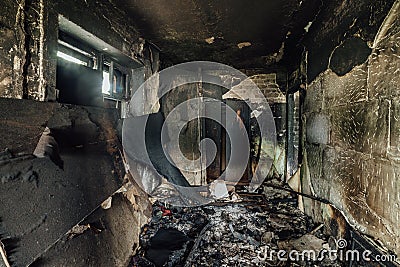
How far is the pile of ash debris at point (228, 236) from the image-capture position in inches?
89.5

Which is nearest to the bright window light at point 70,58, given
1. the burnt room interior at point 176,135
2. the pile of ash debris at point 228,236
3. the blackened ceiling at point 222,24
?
the burnt room interior at point 176,135

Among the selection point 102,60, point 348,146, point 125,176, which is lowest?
point 125,176

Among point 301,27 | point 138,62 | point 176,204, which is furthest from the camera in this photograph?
point 176,204

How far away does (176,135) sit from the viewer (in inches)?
172

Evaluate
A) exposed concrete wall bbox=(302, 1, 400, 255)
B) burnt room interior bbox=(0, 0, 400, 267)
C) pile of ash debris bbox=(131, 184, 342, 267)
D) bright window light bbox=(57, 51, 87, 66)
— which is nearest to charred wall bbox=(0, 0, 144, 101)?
burnt room interior bbox=(0, 0, 400, 267)

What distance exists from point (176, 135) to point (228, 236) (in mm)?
2194

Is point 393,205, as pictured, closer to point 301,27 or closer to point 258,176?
point 301,27

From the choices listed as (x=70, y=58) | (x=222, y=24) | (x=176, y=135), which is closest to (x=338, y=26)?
(x=222, y=24)

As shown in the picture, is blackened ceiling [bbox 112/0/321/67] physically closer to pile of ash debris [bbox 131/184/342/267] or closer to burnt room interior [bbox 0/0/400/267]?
burnt room interior [bbox 0/0/400/267]

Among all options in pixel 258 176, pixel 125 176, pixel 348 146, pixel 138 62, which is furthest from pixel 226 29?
pixel 258 176

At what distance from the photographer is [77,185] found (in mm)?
1434

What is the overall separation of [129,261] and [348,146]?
2344 millimetres

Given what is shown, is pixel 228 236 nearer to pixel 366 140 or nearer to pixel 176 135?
pixel 366 140

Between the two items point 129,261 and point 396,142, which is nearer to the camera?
point 396,142
